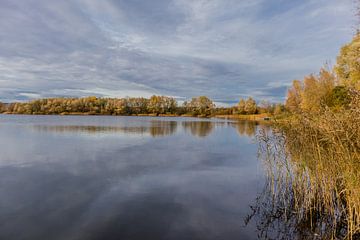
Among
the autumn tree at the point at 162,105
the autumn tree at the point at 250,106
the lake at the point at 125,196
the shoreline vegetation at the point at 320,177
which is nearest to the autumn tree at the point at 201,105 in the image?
the autumn tree at the point at 162,105

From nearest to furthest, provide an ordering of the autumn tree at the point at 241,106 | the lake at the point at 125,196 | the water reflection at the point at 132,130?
the lake at the point at 125,196
the water reflection at the point at 132,130
the autumn tree at the point at 241,106

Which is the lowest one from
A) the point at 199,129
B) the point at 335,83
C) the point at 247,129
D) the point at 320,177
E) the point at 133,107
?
the point at 199,129

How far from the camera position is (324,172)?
538 cm

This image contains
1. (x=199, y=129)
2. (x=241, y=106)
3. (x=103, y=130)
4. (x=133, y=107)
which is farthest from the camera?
(x=133, y=107)

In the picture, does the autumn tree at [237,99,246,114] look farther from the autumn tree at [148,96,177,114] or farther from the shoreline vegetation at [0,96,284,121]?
the autumn tree at [148,96,177,114]

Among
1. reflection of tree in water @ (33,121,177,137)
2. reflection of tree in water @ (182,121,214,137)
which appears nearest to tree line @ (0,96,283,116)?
reflection of tree in water @ (182,121,214,137)

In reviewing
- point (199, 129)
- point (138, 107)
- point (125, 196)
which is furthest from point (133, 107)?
point (125, 196)

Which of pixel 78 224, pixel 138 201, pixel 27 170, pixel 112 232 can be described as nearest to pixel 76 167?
pixel 27 170

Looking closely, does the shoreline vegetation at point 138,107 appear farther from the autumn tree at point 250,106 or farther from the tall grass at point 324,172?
the tall grass at point 324,172

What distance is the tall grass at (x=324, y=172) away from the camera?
4336 millimetres

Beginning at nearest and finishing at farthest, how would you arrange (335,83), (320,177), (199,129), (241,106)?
(320,177) < (199,129) < (335,83) < (241,106)

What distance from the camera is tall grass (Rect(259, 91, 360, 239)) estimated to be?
4.34m

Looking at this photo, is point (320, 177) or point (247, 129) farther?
point (247, 129)

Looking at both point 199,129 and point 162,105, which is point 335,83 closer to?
point 199,129
